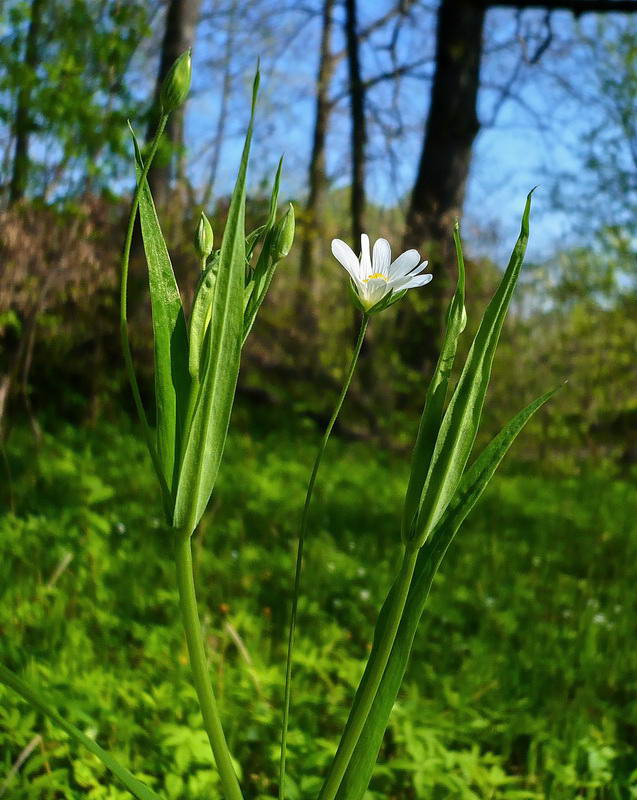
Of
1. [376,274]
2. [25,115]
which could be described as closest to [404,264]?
[376,274]

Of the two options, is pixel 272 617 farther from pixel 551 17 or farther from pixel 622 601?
pixel 551 17

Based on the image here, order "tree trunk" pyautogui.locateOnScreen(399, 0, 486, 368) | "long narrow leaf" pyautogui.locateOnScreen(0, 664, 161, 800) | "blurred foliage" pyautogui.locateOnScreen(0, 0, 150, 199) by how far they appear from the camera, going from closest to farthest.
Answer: "long narrow leaf" pyautogui.locateOnScreen(0, 664, 161, 800), "blurred foliage" pyautogui.locateOnScreen(0, 0, 150, 199), "tree trunk" pyautogui.locateOnScreen(399, 0, 486, 368)

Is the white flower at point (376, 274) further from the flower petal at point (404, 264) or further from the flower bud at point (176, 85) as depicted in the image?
the flower bud at point (176, 85)

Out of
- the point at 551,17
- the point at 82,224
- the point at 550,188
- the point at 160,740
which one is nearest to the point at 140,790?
the point at 160,740

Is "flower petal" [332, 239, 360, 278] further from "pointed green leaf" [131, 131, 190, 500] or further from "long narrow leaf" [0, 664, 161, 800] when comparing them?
"long narrow leaf" [0, 664, 161, 800]

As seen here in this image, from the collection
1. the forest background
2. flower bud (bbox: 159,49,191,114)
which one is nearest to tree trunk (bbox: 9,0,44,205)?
the forest background

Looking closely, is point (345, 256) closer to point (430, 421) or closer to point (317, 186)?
point (430, 421)
